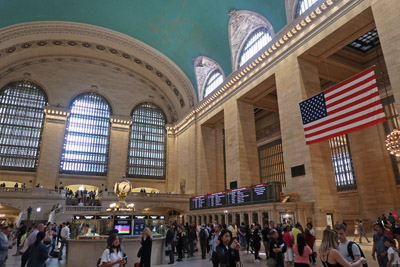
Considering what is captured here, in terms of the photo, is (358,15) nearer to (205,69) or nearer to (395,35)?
(395,35)

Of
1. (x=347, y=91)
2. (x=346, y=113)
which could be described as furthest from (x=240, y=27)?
(x=346, y=113)

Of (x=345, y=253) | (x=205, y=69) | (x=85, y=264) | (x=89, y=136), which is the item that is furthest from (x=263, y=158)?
(x=345, y=253)

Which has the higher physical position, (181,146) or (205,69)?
(205,69)

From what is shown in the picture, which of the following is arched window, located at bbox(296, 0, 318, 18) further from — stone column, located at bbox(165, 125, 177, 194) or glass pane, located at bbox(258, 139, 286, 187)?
stone column, located at bbox(165, 125, 177, 194)

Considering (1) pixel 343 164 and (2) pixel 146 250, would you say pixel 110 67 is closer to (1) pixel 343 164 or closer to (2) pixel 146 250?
(1) pixel 343 164

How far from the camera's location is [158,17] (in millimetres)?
21828

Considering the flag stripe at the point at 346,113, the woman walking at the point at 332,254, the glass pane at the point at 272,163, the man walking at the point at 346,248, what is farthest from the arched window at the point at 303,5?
the woman walking at the point at 332,254

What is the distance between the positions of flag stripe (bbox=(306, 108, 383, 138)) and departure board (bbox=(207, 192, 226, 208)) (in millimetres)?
7296

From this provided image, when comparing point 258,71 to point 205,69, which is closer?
point 258,71

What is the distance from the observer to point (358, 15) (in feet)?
37.4

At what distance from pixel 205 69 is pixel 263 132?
8.19 meters

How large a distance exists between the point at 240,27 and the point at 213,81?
570cm

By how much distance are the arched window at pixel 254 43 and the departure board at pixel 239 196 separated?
9.10 meters

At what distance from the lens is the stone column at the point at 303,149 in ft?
40.0
